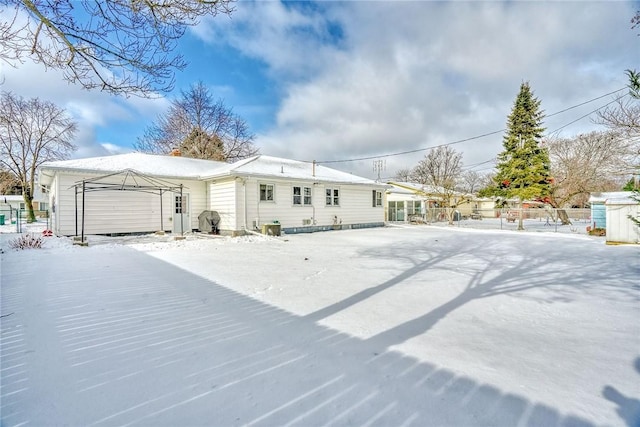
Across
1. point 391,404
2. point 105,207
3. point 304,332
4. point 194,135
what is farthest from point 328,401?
point 194,135

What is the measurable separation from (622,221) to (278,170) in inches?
565

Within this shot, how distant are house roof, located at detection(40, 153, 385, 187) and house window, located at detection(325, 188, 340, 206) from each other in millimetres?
674

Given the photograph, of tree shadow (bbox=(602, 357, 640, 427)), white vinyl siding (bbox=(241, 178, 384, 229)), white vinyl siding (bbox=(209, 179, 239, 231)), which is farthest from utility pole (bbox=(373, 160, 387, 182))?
tree shadow (bbox=(602, 357, 640, 427))

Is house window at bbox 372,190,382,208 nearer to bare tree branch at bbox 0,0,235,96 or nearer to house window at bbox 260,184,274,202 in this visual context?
house window at bbox 260,184,274,202

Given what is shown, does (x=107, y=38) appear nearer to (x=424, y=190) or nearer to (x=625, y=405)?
(x=625, y=405)

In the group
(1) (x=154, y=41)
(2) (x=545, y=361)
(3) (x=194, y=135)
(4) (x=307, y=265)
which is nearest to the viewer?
(2) (x=545, y=361)

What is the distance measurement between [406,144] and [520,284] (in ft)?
86.9

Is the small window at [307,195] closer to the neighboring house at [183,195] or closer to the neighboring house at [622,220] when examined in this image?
the neighboring house at [183,195]

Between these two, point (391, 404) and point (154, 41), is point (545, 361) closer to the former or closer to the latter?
point (391, 404)

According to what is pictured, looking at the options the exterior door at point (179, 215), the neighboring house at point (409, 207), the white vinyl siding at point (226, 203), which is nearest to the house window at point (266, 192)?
the white vinyl siding at point (226, 203)

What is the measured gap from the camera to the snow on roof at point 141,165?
12289 mm

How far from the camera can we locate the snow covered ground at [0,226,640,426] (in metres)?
1.88

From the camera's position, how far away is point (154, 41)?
4.58m

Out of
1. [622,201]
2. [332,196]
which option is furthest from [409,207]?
[622,201]
